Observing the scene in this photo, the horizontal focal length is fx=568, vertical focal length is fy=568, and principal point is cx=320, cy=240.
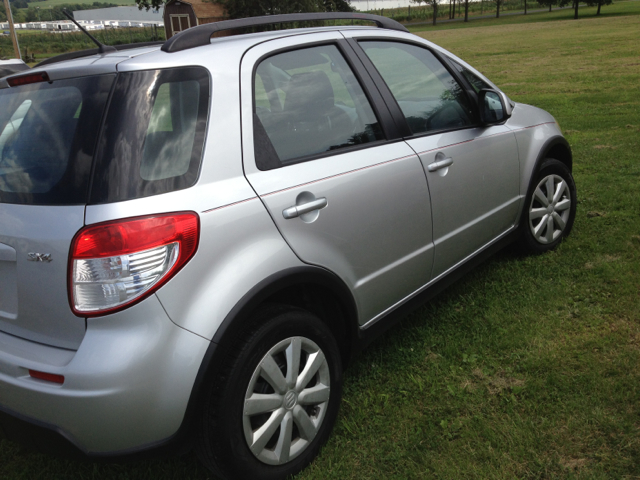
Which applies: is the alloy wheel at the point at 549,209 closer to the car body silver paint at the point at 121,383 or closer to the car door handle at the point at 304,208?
the car door handle at the point at 304,208

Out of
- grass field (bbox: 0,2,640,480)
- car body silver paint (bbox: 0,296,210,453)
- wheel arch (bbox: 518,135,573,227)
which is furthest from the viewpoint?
wheel arch (bbox: 518,135,573,227)

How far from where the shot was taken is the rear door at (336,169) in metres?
2.20

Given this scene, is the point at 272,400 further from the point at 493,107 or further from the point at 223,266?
the point at 493,107

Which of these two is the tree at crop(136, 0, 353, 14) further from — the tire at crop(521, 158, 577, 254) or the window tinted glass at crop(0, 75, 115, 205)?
the window tinted glass at crop(0, 75, 115, 205)

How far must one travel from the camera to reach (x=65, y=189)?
188 centimetres

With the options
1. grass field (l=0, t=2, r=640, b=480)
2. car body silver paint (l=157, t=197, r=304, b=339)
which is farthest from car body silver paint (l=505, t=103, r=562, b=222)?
car body silver paint (l=157, t=197, r=304, b=339)

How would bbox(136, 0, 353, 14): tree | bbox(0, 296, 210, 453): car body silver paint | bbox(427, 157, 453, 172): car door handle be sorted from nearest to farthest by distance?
bbox(0, 296, 210, 453): car body silver paint, bbox(427, 157, 453, 172): car door handle, bbox(136, 0, 353, 14): tree

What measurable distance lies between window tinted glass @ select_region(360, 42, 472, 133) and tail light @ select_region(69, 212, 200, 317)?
1.64 m

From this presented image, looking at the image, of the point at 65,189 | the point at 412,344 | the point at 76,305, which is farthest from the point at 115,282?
the point at 412,344

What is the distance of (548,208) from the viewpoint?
4129mm

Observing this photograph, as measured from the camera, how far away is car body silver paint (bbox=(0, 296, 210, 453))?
1.77 metres

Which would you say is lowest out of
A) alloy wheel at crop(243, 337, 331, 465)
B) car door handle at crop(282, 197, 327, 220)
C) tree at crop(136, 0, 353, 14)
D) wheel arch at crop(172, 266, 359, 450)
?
tree at crop(136, 0, 353, 14)

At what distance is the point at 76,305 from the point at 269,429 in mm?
831

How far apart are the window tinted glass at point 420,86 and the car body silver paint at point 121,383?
1.74 meters
